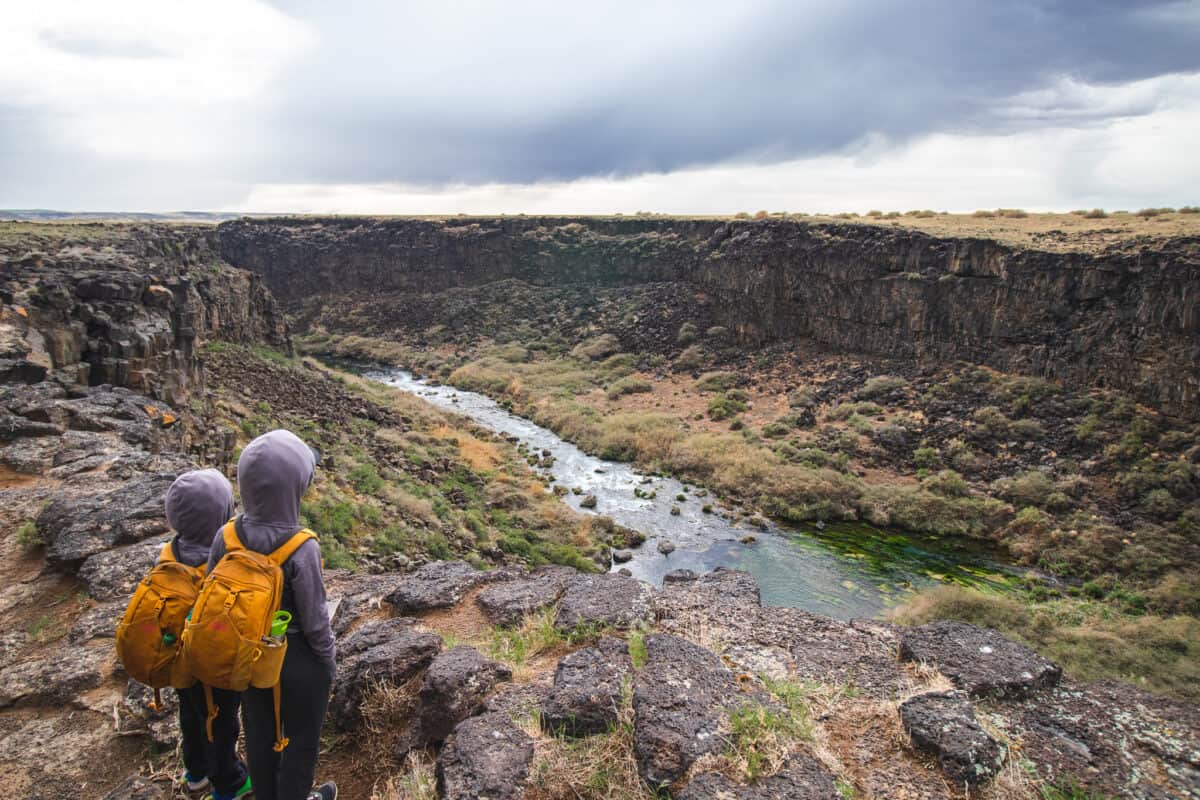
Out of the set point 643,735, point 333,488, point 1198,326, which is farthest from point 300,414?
point 1198,326

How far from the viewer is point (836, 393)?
103 ft

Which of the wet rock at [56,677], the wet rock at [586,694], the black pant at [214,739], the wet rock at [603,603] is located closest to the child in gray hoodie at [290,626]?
the black pant at [214,739]

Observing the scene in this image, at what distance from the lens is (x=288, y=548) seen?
3332 millimetres

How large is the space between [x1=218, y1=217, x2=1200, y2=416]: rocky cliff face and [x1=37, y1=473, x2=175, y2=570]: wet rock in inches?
1120

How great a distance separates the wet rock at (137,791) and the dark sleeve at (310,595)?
1.75 metres

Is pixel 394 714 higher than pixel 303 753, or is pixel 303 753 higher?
pixel 303 753

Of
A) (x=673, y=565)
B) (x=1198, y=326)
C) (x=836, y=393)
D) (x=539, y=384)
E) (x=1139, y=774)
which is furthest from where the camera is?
(x=539, y=384)

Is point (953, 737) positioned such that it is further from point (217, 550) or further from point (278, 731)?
point (217, 550)

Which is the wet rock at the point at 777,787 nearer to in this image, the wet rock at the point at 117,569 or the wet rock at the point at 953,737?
the wet rock at the point at 953,737

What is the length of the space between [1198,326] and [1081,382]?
13.0ft

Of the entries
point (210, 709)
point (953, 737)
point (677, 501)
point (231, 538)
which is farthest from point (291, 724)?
point (677, 501)

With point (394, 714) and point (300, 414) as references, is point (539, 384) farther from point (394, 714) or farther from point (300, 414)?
point (394, 714)

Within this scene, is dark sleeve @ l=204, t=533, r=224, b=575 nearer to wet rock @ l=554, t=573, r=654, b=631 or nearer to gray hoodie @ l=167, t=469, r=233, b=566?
gray hoodie @ l=167, t=469, r=233, b=566

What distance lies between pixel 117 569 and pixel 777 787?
20.9 ft
